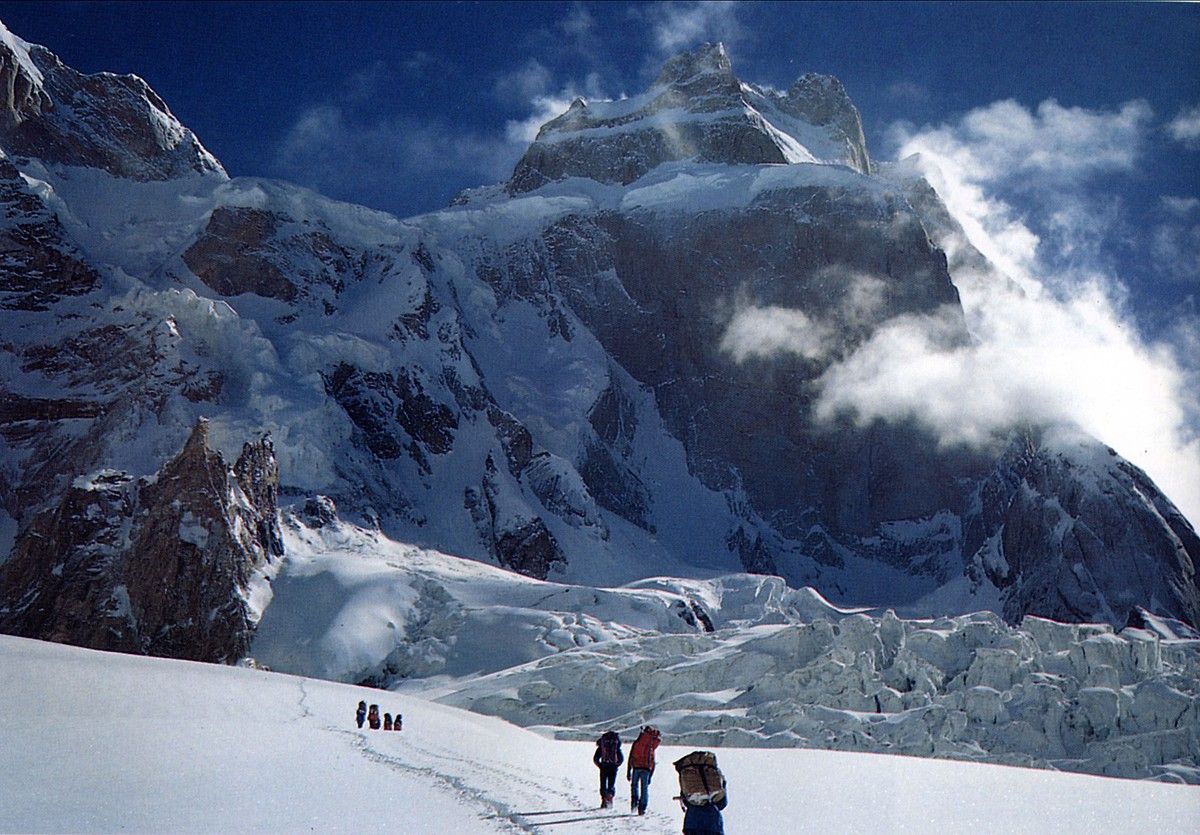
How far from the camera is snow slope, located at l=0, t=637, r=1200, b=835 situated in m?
18.0

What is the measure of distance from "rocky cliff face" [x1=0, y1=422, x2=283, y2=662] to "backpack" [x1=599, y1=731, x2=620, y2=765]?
10471 cm

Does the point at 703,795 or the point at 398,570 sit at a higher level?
the point at 398,570

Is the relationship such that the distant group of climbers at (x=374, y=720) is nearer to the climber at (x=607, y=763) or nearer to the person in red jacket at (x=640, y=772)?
the climber at (x=607, y=763)

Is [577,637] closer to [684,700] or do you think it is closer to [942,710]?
[684,700]

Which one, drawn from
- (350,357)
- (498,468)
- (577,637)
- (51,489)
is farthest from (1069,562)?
(51,489)

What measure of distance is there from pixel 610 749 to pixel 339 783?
5227 millimetres

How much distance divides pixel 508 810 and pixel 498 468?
561 ft

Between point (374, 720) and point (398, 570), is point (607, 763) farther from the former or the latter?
point (398, 570)

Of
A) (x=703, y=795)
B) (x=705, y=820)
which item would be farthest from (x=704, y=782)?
(x=705, y=820)

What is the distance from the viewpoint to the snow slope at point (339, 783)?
18.0 meters

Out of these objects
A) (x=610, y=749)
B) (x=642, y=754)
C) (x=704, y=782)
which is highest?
(x=610, y=749)

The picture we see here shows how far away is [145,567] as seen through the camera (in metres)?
125

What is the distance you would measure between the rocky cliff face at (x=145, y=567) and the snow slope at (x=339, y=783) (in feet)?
299

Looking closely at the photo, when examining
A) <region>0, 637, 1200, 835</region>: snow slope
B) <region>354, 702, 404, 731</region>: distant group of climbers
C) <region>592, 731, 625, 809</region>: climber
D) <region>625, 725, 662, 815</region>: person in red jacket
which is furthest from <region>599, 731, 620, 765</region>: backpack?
<region>354, 702, 404, 731</region>: distant group of climbers
